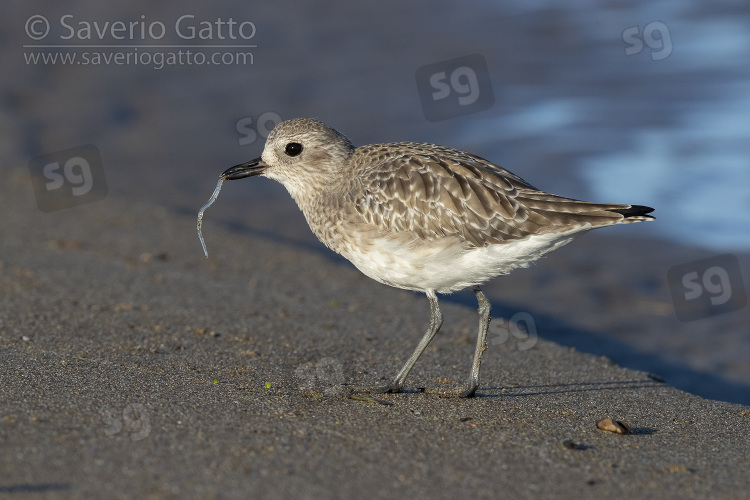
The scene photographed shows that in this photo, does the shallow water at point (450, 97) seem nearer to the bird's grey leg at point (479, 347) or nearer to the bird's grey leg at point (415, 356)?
the bird's grey leg at point (479, 347)

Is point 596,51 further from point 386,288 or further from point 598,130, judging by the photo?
point 386,288

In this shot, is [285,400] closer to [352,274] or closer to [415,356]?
[415,356]

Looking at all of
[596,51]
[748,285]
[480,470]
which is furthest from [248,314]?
[596,51]

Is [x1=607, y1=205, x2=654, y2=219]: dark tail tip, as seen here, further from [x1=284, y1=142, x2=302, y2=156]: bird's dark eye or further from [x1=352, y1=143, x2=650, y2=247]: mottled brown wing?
[x1=284, y1=142, x2=302, y2=156]: bird's dark eye

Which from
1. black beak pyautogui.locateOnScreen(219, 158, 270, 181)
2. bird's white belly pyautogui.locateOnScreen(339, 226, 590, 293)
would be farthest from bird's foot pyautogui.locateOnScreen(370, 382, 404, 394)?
black beak pyautogui.locateOnScreen(219, 158, 270, 181)

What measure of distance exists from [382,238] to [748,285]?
475 centimetres

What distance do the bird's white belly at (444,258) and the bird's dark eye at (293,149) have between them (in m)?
1.07

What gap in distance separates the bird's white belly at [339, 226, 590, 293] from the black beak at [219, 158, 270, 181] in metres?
1.24

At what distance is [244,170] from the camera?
6578 millimetres

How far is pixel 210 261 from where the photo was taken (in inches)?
343

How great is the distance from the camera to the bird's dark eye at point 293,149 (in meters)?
6.50

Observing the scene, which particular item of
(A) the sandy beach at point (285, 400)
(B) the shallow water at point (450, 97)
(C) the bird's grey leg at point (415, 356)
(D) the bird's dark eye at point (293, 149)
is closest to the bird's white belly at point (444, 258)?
(C) the bird's grey leg at point (415, 356)

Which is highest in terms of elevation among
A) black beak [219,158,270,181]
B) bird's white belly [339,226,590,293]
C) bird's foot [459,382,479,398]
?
black beak [219,158,270,181]

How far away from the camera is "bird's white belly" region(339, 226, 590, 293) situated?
18.8 ft
